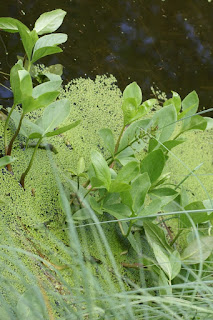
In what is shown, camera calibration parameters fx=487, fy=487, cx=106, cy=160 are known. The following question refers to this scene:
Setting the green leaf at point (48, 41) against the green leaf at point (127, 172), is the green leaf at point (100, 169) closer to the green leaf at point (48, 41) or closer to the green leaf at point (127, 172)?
the green leaf at point (127, 172)

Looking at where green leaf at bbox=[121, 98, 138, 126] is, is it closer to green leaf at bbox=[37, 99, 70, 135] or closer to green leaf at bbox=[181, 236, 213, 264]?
green leaf at bbox=[37, 99, 70, 135]

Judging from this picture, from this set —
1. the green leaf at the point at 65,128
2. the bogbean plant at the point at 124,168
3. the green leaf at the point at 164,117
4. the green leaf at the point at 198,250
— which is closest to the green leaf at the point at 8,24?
the bogbean plant at the point at 124,168

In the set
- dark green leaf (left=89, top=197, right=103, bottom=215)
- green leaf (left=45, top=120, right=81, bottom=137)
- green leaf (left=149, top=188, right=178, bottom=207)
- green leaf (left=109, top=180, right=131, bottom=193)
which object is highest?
green leaf (left=45, top=120, right=81, bottom=137)

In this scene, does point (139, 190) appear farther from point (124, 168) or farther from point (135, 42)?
point (135, 42)

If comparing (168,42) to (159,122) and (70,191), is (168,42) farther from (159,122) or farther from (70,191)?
(70,191)

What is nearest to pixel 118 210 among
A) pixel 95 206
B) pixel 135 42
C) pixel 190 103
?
pixel 95 206

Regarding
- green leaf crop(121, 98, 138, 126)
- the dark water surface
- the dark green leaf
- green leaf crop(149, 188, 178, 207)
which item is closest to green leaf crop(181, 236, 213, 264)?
green leaf crop(149, 188, 178, 207)
